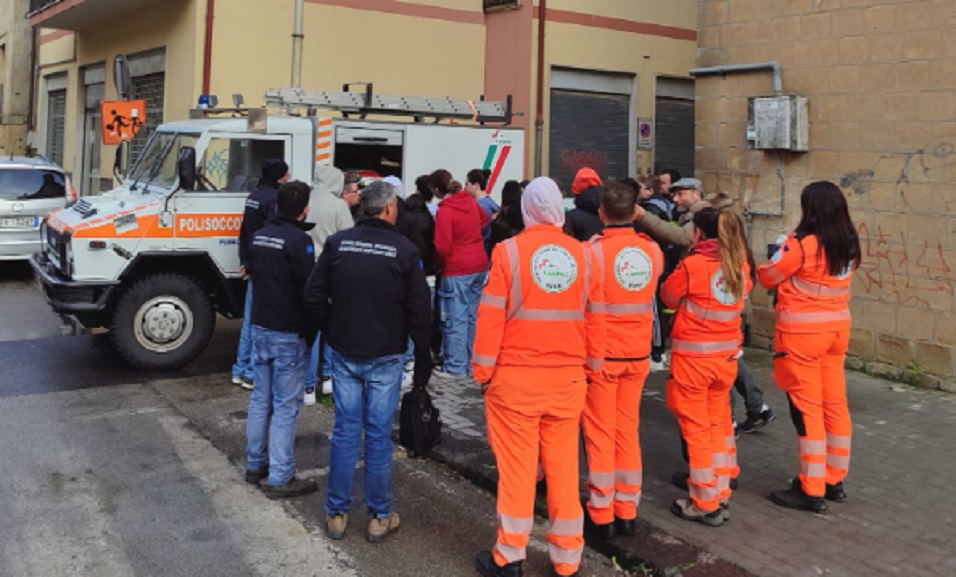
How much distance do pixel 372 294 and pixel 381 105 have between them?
6150 millimetres

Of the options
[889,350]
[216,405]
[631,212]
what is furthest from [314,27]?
[631,212]

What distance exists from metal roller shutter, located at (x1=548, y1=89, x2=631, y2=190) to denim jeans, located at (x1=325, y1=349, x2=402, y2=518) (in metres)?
12.4

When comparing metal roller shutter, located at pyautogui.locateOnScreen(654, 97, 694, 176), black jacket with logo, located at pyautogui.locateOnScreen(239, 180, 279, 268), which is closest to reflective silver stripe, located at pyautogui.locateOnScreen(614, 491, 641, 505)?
black jacket with logo, located at pyautogui.locateOnScreen(239, 180, 279, 268)

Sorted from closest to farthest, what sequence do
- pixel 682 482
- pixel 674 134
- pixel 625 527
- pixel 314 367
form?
pixel 625 527 < pixel 682 482 < pixel 314 367 < pixel 674 134

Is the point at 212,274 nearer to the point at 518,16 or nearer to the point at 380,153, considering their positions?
the point at 380,153

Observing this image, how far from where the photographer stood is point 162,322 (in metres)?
8.23

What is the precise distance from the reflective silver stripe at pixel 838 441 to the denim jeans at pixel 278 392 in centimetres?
307

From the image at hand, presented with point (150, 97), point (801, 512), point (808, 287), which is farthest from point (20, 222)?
point (801, 512)

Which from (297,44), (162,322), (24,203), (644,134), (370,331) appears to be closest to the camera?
(370,331)

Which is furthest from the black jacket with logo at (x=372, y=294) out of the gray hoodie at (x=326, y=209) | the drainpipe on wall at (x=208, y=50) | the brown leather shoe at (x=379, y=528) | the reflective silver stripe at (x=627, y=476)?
the drainpipe on wall at (x=208, y=50)

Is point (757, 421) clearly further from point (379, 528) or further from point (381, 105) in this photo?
point (381, 105)

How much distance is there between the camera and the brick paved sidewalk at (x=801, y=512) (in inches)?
178

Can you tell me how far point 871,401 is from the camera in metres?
7.70

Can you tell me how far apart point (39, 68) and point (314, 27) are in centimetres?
1150
